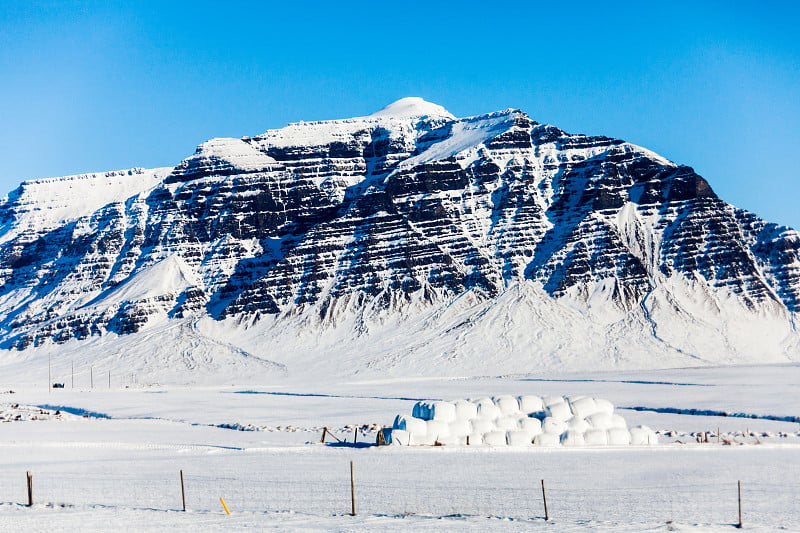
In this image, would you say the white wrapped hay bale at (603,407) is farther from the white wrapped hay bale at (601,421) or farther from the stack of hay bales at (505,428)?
the white wrapped hay bale at (601,421)

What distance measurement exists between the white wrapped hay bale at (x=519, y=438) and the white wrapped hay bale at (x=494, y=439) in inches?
12.8

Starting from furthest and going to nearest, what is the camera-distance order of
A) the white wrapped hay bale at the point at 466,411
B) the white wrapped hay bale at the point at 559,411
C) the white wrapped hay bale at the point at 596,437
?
the white wrapped hay bale at the point at 559,411, the white wrapped hay bale at the point at 466,411, the white wrapped hay bale at the point at 596,437

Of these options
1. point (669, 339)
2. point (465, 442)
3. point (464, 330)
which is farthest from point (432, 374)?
point (465, 442)

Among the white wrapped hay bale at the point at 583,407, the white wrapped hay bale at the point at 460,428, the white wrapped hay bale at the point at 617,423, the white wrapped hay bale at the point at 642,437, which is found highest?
the white wrapped hay bale at the point at 583,407

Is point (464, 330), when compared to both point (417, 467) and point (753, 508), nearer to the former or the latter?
point (417, 467)

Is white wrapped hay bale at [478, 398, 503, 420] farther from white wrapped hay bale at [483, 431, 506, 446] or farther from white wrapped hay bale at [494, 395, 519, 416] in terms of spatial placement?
white wrapped hay bale at [483, 431, 506, 446]

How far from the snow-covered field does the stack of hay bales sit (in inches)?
63.9

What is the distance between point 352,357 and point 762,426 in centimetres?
12051

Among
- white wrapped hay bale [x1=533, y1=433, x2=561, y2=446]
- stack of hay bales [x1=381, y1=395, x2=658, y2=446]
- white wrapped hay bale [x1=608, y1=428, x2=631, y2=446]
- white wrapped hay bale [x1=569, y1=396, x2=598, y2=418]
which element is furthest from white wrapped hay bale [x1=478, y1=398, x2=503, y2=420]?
white wrapped hay bale [x1=608, y1=428, x2=631, y2=446]

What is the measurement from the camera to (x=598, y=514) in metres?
39.3

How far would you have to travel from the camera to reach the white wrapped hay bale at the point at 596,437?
2598 inches

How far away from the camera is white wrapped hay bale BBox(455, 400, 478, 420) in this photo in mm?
→ 67438

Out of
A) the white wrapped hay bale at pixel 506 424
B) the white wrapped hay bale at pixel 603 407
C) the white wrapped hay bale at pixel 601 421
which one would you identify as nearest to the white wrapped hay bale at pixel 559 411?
the white wrapped hay bale at pixel 601 421

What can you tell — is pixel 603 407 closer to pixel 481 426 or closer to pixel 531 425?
pixel 531 425
